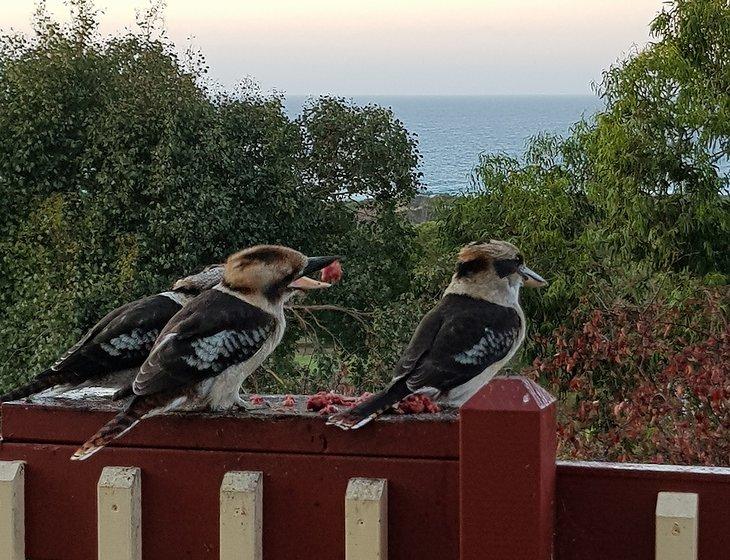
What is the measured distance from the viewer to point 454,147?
170ft

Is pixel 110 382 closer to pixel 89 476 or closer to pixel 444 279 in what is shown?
pixel 89 476

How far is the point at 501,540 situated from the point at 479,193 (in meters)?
19.2

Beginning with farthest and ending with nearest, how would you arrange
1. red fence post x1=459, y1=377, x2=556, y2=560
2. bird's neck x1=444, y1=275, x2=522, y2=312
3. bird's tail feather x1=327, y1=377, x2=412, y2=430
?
bird's neck x1=444, y1=275, x2=522, y2=312
bird's tail feather x1=327, y1=377, x2=412, y2=430
red fence post x1=459, y1=377, x2=556, y2=560

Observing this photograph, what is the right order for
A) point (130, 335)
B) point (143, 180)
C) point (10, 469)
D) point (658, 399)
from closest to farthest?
point (10, 469) < point (130, 335) < point (658, 399) < point (143, 180)

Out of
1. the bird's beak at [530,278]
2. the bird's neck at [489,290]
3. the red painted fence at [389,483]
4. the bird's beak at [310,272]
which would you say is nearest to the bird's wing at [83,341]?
the red painted fence at [389,483]

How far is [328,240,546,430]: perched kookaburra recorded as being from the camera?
8.25ft

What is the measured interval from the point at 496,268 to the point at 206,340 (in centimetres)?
96

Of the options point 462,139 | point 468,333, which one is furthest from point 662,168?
point 462,139

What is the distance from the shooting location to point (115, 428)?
2047mm

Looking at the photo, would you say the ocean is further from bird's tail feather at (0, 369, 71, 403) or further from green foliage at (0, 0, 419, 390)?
bird's tail feather at (0, 369, 71, 403)

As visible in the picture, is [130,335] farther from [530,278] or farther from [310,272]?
[530,278]

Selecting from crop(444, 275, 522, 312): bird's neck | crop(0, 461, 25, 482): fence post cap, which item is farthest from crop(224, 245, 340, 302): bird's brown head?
crop(444, 275, 522, 312): bird's neck

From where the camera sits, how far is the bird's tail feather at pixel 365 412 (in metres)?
2.02

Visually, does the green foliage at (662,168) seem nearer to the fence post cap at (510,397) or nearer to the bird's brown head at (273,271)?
the bird's brown head at (273,271)
